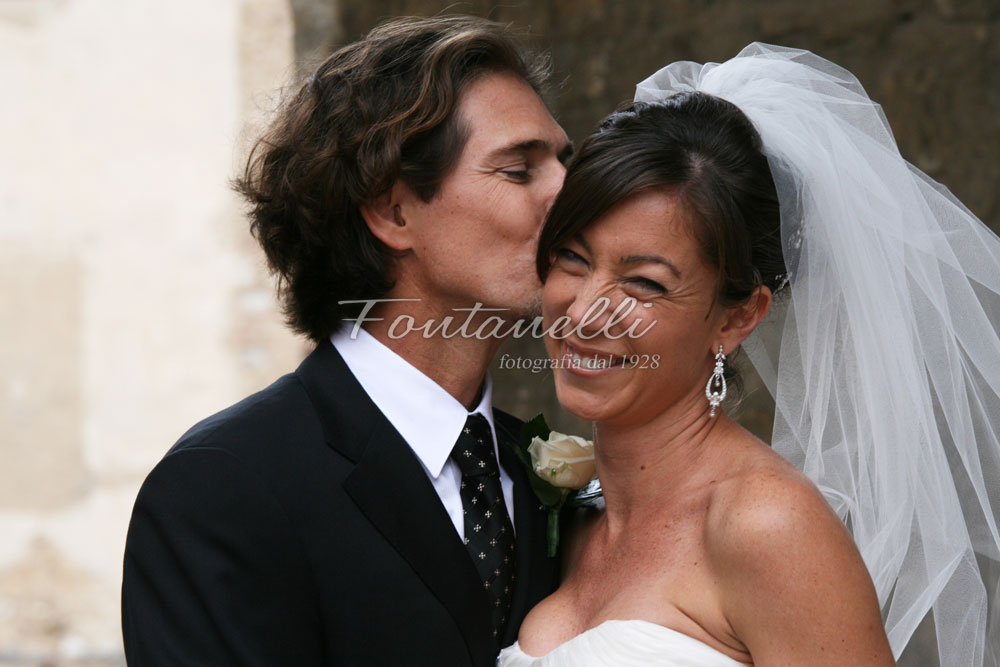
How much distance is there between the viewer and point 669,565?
2.14 metres

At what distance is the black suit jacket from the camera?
2.03 m

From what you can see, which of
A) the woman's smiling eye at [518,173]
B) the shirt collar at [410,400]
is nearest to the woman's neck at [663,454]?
the shirt collar at [410,400]

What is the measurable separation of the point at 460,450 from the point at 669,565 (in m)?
0.51

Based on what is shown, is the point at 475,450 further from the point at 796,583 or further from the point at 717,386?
the point at 796,583

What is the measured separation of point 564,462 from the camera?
2.48 meters

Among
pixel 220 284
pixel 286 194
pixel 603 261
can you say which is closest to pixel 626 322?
pixel 603 261

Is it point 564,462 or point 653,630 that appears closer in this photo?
point 653,630

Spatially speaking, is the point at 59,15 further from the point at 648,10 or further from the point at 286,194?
the point at 286,194

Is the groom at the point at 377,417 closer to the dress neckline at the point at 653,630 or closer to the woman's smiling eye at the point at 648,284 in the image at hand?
the dress neckline at the point at 653,630

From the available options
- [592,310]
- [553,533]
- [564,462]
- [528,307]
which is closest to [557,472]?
[564,462]

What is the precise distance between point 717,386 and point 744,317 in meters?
0.15

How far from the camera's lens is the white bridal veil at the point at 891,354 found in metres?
2.18

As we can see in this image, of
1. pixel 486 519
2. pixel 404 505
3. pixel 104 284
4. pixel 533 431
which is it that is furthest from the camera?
pixel 104 284

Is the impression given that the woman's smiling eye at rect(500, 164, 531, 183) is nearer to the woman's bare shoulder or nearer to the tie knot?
the tie knot
